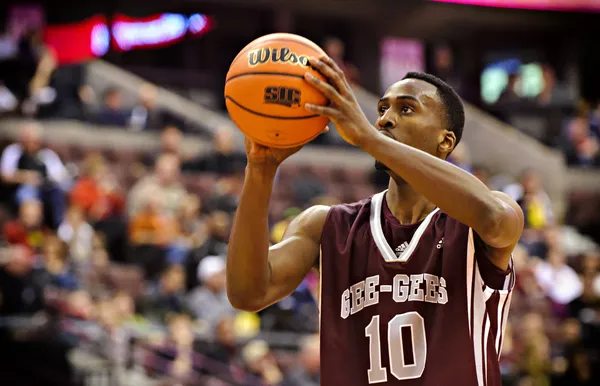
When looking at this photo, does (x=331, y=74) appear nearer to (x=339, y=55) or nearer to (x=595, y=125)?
(x=339, y=55)

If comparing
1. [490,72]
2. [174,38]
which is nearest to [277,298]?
[174,38]

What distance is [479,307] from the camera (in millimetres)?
3273

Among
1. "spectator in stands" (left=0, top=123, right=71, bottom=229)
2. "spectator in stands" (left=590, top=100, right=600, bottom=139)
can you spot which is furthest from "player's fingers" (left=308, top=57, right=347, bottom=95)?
"spectator in stands" (left=590, top=100, right=600, bottom=139)

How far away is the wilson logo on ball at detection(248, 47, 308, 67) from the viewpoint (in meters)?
3.04

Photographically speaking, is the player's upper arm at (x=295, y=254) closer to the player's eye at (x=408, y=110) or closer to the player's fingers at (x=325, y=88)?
the player's eye at (x=408, y=110)

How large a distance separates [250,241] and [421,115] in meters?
0.80

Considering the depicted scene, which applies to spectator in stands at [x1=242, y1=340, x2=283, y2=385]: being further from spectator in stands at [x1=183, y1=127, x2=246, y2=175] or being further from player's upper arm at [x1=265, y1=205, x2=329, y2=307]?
player's upper arm at [x1=265, y1=205, x2=329, y2=307]

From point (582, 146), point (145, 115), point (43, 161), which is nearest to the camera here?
point (43, 161)

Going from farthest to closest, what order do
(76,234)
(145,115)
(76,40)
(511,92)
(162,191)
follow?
1. (511,92)
2. (76,40)
3. (145,115)
4. (162,191)
5. (76,234)

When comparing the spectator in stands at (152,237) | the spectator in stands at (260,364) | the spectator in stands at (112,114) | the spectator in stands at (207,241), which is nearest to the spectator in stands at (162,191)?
the spectator in stands at (152,237)

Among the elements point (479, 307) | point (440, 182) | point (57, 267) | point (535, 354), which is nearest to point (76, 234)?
point (57, 267)

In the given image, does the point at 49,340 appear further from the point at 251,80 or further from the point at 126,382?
the point at 251,80

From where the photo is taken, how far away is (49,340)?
8.20 meters

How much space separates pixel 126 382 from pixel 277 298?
5307 mm
